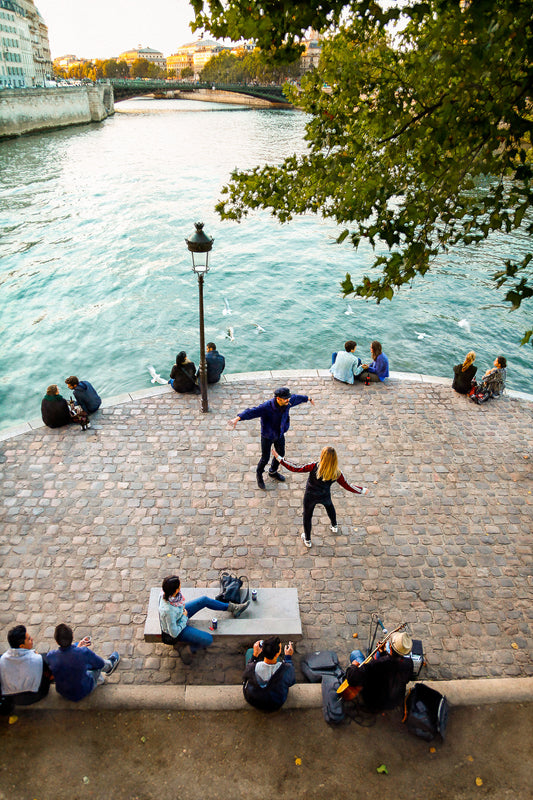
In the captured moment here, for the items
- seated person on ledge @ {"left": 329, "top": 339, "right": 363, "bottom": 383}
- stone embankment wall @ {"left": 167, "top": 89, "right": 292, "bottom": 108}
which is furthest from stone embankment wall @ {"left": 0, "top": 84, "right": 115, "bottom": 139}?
seated person on ledge @ {"left": 329, "top": 339, "right": 363, "bottom": 383}

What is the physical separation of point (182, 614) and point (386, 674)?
2.20 m

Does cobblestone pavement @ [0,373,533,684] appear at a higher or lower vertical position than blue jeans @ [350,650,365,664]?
lower

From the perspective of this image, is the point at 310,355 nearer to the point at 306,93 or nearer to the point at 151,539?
the point at 306,93

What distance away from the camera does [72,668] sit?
5086 mm

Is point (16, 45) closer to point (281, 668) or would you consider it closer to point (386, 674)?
point (281, 668)

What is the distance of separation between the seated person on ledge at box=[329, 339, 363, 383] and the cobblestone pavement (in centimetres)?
71

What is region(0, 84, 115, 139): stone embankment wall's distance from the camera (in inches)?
2141

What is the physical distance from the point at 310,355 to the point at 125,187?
31575 millimetres

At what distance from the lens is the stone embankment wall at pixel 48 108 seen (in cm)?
5438

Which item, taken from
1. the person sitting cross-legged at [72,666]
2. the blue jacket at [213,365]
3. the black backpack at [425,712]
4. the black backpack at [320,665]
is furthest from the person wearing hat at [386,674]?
the blue jacket at [213,365]

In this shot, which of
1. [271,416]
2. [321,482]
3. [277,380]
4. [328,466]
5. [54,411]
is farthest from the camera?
[277,380]

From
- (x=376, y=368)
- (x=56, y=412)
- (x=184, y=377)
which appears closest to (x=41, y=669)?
(x=56, y=412)

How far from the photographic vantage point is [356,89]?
7.08 meters

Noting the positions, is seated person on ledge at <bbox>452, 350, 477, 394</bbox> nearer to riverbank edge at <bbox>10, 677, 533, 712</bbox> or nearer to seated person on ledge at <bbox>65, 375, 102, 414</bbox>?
riverbank edge at <bbox>10, 677, 533, 712</bbox>
